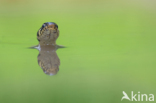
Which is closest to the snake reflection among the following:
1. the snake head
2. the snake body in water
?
the snake body in water

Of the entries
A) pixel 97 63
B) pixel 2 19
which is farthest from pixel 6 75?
pixel 2 19

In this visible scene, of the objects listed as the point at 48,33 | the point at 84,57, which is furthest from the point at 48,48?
the point at 84,57

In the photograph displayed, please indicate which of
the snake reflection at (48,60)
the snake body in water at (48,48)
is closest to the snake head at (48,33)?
the snake body in water at (48,48)

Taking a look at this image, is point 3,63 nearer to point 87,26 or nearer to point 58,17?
point 87,26

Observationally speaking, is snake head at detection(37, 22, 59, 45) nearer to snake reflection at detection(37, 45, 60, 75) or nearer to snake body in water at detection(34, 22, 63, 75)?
snake body in water at detection(34, 22, 63, 75)

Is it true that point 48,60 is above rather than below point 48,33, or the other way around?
below

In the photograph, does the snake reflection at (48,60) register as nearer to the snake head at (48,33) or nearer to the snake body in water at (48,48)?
the snake body in water at (48,48)

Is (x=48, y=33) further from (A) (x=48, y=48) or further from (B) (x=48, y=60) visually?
(B) (x=48, y=60)
